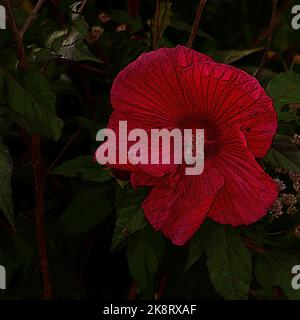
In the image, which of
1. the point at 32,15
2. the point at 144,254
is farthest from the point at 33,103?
the point at 144,254

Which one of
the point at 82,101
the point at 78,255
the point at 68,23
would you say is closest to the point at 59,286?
the point at 78,255

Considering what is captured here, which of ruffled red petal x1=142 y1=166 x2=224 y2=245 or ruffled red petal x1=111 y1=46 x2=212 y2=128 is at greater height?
ruffled red petal x1=111 y1=46 x2=212 y2=128

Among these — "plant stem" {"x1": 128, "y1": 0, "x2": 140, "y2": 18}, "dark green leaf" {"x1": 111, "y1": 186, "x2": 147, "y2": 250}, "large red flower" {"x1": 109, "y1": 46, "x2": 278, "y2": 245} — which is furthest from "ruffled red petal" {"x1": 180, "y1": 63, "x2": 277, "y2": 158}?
"plant stem" {"x1": 128, "y1": 0, "x2": 140, "y2": 18}

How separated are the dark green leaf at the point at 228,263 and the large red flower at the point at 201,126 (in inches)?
2.9

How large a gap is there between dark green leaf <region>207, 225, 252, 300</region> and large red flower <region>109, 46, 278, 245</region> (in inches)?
2.9

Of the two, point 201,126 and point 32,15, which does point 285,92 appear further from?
point 32,15

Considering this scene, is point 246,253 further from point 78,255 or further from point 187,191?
point 78,255

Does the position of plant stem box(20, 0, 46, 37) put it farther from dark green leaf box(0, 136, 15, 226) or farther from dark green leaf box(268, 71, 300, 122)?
dark green leaf box(268, 71, 300, 122)

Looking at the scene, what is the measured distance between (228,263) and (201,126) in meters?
0.13

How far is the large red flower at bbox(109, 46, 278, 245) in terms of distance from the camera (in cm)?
45

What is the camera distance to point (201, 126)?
500mm

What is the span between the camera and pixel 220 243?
562 mm

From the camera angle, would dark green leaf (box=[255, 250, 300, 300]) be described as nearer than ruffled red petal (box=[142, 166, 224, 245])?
No

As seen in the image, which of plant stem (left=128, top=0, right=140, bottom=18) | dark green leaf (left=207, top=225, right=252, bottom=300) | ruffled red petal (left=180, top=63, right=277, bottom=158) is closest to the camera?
ruffled red petal (left=180, top=63, right=277, bottom=158)
